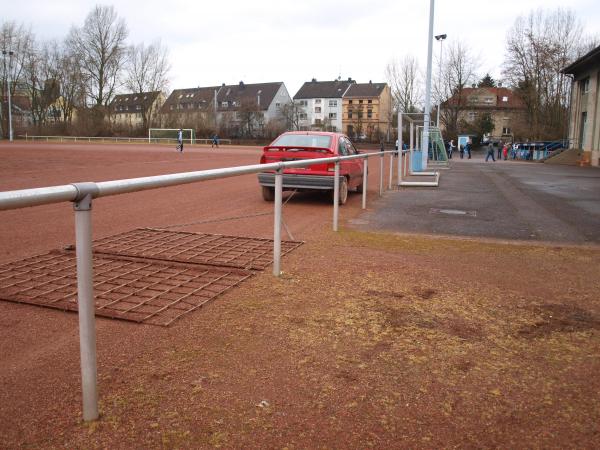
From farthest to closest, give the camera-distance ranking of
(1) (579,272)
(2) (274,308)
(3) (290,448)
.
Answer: (1) (579,272), (2) (274,308), (3) (290,448)

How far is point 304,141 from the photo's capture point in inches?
448

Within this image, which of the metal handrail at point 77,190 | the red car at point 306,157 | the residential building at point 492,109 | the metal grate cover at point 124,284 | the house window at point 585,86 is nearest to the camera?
the metal handrail at point 77,190

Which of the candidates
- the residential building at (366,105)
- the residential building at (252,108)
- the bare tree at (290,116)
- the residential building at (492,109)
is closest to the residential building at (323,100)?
the residential building at (366,105)

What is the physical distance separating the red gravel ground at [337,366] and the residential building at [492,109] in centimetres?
5771

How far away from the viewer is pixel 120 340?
12.0ft

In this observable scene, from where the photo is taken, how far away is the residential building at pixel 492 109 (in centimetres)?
6705

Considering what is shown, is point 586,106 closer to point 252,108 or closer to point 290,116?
point 252,108

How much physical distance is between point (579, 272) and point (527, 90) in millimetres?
54144

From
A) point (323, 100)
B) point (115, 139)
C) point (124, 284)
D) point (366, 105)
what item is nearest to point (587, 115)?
point (124, 284)

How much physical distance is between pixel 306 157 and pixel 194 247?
4.67 m

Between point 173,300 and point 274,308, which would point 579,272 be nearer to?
point 274,308

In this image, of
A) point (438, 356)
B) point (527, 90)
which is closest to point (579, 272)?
point (438, 356)

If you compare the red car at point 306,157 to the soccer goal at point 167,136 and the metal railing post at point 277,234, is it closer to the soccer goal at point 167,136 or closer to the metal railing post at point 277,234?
the metal railing post at point 277,234

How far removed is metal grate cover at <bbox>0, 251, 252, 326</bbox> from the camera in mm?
4281
